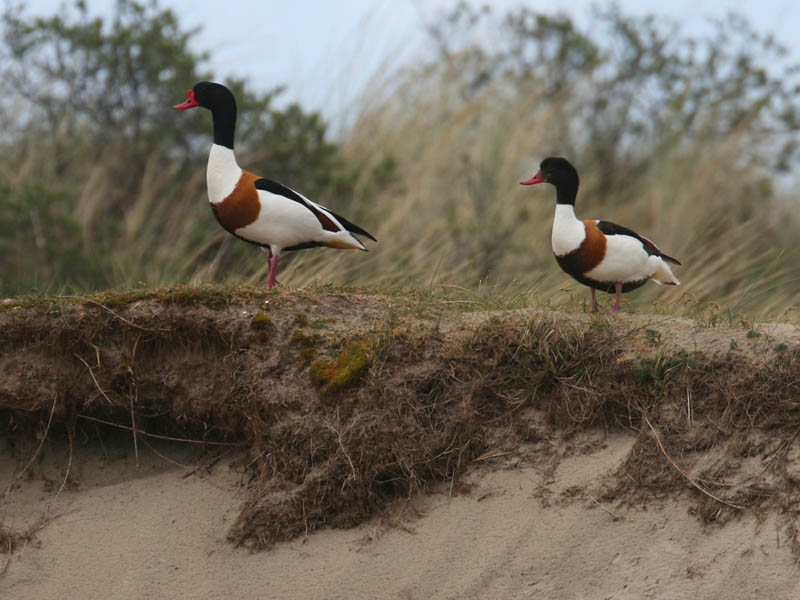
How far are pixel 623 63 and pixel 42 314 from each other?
37.5 feet

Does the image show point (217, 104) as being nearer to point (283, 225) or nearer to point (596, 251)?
Answer: point (283, 225)

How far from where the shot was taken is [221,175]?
19.5 feet

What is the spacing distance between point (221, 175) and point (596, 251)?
213 centimetres

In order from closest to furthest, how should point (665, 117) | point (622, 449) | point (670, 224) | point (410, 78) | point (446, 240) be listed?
1. point (622, 449)
2. point (446, 240)
3. point (670, 224)
4. point (410, 78)
5. point (665, 117)

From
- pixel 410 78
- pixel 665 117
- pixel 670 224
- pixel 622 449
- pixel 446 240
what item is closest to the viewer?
pixel 622 449

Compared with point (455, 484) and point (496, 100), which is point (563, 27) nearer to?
point (496, 100)

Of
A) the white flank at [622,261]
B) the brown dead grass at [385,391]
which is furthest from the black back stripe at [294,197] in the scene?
the white flank at [622,261]

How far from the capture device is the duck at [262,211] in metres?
5.88

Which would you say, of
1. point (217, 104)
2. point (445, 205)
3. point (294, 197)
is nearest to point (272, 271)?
point (294, 197)

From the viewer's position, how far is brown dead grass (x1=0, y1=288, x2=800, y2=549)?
4609mm

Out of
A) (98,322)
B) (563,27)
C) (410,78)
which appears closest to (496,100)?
(410,78)

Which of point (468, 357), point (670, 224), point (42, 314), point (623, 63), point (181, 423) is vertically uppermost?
point (623, 63)

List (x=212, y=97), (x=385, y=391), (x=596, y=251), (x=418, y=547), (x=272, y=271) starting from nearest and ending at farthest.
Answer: (x=418, y=547) → (x=385, y=391) → (x=596, y=251) → (x=272, y=271) → (x=212, y=97)

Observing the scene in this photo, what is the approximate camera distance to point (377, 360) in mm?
5062
